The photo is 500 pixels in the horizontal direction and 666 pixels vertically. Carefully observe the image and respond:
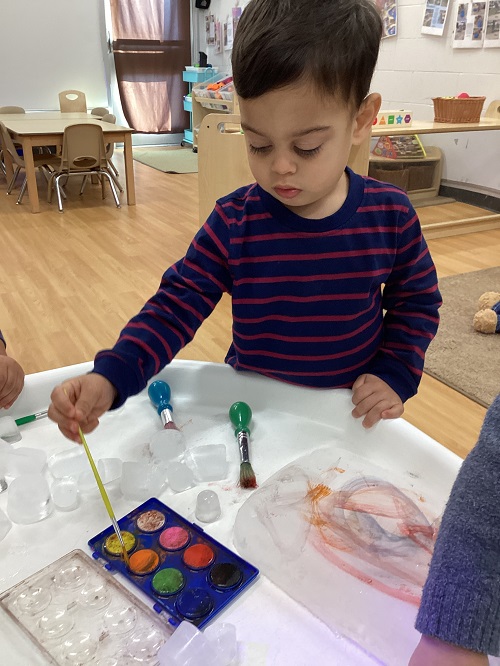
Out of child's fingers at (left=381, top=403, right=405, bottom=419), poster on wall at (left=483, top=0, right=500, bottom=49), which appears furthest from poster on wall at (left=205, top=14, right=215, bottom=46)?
child's fingers at (left=381, top=403, right=405, bottom=419)

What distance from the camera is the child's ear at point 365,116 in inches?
25.8

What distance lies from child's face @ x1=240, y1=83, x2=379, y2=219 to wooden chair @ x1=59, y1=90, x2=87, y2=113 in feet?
15.2

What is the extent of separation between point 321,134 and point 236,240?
19 centimetres

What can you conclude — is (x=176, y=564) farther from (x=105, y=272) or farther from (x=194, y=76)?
(x=194, y=76)

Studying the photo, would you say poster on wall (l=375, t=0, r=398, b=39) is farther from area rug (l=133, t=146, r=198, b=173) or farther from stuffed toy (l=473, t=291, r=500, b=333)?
stuffed toy (l=473, t=291, r=500, b=333)

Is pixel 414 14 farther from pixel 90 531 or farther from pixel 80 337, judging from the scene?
pixel 90 531

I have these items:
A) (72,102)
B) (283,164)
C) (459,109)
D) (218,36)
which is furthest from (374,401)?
(218,36)

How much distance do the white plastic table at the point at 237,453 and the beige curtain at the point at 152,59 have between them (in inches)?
225

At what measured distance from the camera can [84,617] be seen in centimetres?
45

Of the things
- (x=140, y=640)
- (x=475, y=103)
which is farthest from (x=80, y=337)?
(x=475, y=103)

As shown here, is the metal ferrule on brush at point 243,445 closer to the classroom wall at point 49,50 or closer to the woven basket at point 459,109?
the woven basket at point 459,109

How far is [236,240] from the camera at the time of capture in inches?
29.1

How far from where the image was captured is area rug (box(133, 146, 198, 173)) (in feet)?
16.1

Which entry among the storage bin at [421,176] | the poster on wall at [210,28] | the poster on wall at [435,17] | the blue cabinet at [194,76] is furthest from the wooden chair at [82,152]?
the poster on wall at [210,28]
